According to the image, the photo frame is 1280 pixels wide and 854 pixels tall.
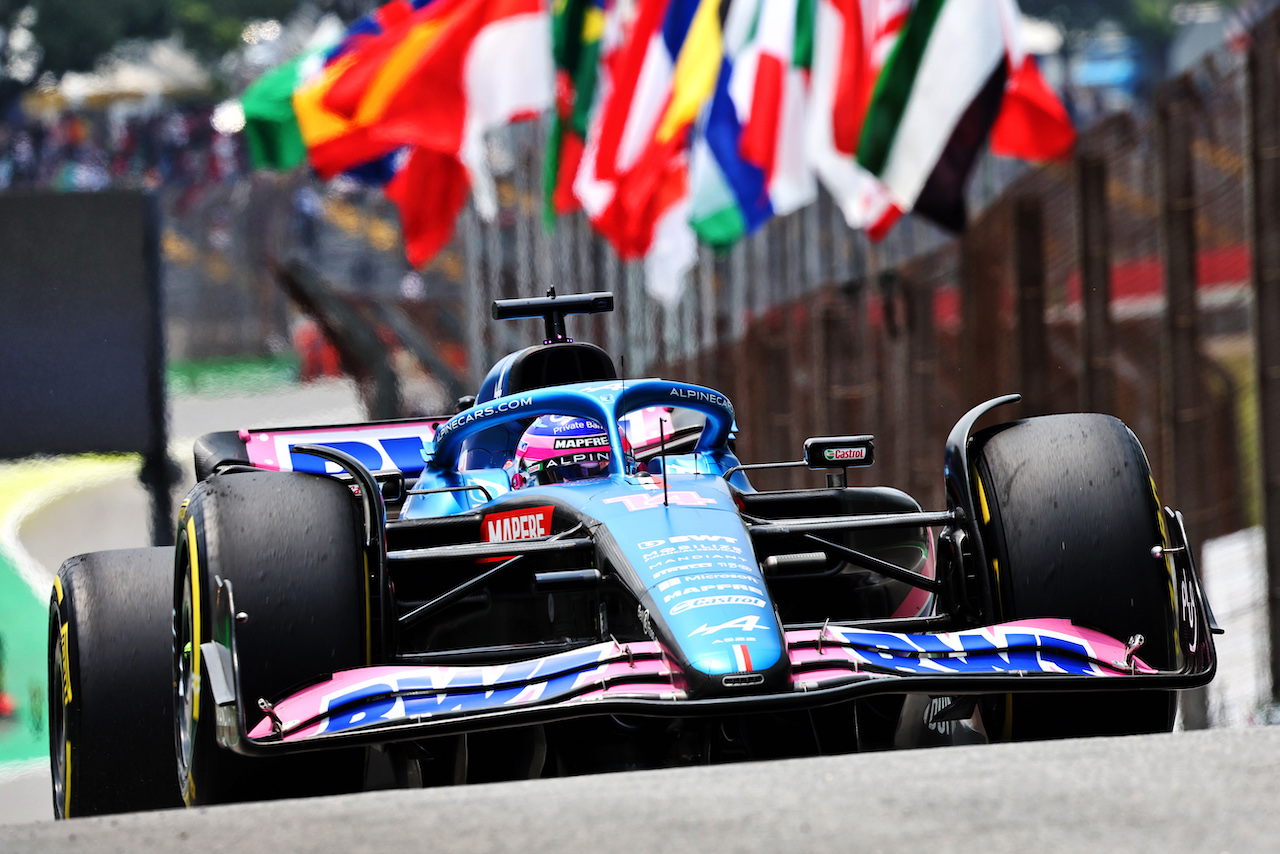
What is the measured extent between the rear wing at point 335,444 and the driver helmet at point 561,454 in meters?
1.53

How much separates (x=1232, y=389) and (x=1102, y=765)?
5567 millimetres

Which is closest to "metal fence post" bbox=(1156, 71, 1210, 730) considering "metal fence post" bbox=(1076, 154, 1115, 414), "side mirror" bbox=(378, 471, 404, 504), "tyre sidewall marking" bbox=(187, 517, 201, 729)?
"metal fence post" bbox=(1076, 154, 1115, 414)

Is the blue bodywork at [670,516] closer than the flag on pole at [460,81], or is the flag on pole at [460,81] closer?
the blue bodywork at [670,516]

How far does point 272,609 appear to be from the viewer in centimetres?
390

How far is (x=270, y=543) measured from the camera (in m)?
3.98

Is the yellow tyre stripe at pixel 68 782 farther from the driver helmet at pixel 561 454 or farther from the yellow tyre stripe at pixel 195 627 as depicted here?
the driver helmet at pixel 561 454

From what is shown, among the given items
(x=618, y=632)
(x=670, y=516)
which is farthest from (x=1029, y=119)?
(x=670, y=516)

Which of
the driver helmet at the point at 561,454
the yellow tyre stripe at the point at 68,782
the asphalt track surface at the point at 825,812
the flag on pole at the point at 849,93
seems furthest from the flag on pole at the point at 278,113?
the asphalt track surface at the point at 825,812

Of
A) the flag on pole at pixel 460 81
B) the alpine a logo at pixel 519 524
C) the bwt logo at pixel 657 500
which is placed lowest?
the alpine a logo at pixel 519 524

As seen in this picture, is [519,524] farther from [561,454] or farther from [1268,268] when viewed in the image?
[1268,268]

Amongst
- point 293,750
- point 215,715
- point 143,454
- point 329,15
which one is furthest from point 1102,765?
point 329,15

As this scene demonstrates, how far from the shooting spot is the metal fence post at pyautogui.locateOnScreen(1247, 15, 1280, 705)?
24.6 ft

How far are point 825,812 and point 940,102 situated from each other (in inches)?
339

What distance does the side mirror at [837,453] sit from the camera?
16.2 feet
